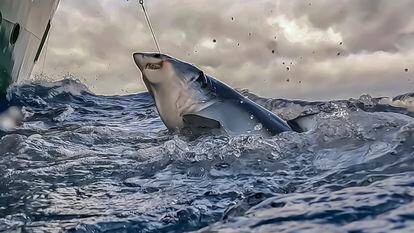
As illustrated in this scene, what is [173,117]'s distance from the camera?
5949 millimetres

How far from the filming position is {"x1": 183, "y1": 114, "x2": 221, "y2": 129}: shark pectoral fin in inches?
216

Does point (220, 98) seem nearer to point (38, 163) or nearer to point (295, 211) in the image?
point (38, 163)

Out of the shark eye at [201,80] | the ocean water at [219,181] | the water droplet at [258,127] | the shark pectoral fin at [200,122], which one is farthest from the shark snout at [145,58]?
the water droplet at [258,127]

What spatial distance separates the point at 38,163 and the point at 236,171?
5.53 feet

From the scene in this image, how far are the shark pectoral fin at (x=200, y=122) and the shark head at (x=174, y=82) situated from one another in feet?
0.66

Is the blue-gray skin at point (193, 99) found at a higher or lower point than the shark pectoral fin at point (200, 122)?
higher

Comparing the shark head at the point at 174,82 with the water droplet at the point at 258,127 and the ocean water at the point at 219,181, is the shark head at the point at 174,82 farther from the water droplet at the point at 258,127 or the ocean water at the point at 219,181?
the water droplet at the point at 258,127

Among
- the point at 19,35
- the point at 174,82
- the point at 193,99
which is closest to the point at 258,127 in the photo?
the point at 193,99

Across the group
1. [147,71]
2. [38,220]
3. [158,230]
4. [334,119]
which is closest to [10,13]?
[147,71]

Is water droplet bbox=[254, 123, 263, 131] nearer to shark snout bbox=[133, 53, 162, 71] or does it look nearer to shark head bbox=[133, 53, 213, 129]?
shark head bbox=[133, 53, 213, 129]

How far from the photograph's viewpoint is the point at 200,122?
5.53 m

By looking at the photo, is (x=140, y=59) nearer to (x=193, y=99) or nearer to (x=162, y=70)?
(x=162, y=70)

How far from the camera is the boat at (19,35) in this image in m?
8.19

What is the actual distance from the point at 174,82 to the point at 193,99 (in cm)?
24
